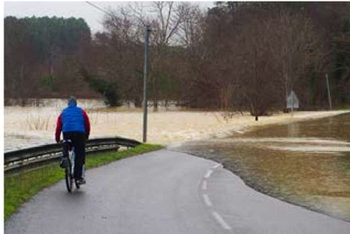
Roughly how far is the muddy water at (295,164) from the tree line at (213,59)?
99.5ft

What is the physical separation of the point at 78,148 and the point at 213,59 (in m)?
70.2

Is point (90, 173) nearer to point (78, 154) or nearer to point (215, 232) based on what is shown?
point (78, 154)

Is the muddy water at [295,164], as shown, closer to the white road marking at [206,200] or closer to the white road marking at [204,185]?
the white road marking at [204,185]

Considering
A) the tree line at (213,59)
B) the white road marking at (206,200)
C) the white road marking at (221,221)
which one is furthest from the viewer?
the tree line at (213,59)

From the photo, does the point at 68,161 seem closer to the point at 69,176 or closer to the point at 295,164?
the point at 69,176

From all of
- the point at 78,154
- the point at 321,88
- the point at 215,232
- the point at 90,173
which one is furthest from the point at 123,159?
the point at 321,88

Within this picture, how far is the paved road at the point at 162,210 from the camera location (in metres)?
9.72

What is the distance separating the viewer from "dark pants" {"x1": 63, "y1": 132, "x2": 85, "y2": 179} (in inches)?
520

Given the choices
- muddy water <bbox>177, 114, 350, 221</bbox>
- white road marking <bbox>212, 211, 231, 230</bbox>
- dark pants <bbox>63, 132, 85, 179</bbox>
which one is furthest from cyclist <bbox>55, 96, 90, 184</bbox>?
muddy water <bbox>177, 114, 350, 221</bbox>

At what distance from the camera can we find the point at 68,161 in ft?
42.7

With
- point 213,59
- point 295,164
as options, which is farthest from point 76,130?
point 213,59

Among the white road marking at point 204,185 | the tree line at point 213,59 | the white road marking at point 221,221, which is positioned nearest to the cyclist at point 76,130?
the white road marking at point 204,185

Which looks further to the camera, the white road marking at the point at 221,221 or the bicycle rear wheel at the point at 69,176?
the bicycle rear wheel at the point at 69,176

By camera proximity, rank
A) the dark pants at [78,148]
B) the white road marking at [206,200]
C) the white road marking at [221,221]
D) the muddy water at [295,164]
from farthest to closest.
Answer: the muddy water at [295,164], the dark pants at [78,148], the white road marking at [206,200], the white road marking at [221,221]
